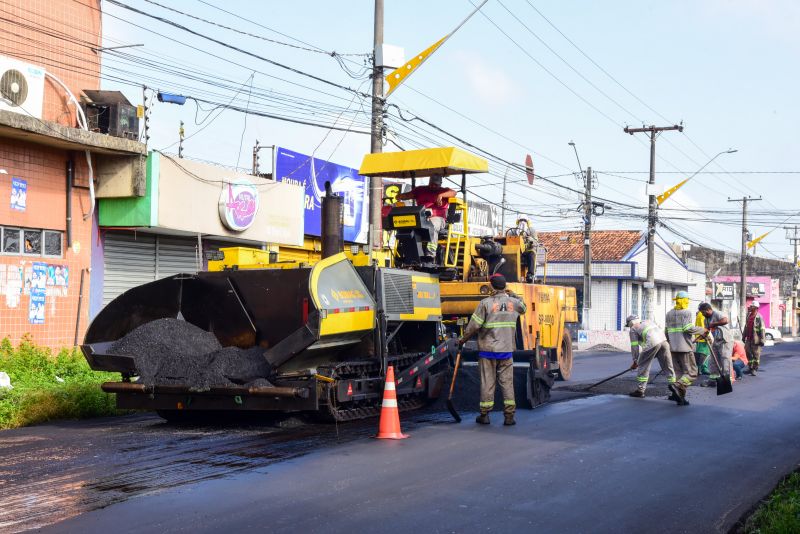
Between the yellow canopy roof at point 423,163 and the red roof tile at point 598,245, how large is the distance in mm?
34720

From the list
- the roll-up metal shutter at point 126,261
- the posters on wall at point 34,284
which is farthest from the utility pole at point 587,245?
the posters on wall at point 34,284

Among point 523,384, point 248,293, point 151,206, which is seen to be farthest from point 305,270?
point 151,206

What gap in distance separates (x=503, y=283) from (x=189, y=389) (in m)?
3.98

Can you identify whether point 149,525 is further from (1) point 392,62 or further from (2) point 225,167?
(2) point 225,167

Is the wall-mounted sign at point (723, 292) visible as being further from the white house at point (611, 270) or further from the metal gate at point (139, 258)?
the metal gate at point (139, 258)

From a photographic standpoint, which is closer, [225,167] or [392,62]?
[392,62]

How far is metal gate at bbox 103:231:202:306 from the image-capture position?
17.5m

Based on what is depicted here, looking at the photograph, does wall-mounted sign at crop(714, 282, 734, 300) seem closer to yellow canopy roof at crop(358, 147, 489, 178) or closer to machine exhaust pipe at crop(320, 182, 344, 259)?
yellow canopy roof at crop(358, 147, 489, 178)

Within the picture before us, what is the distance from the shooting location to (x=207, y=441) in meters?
9.12

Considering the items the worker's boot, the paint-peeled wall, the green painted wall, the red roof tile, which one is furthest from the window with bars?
the red roof tile

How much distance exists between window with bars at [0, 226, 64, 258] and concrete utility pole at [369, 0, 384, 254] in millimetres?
5628

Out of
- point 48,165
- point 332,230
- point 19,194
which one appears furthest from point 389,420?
point 48,165

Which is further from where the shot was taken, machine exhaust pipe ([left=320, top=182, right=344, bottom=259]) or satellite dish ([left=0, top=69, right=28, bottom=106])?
satellite dish ([left=0, top=69, right=28, bottom=106])

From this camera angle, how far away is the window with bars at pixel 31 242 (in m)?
15.0
